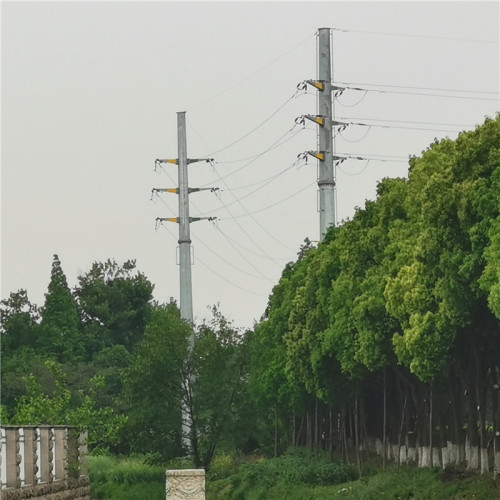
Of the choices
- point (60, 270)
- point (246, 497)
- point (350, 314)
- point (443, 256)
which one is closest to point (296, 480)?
point (246, 497)

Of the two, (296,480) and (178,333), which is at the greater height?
(178,333)

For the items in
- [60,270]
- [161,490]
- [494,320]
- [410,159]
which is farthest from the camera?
[60,270]

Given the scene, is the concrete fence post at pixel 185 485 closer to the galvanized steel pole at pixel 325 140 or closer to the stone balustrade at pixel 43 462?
the stone balustrade at pixel 43 462

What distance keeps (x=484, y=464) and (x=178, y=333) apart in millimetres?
21489

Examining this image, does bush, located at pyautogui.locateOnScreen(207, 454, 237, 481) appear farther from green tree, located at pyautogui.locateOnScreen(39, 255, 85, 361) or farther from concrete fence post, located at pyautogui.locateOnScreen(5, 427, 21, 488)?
green tree, located at pyautogui.locateOnScreen(39, 255, 85, 361)

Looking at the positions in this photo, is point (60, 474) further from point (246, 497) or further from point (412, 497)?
point (412, 497)

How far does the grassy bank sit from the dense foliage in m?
1.28

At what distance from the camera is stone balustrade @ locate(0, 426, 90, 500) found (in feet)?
135

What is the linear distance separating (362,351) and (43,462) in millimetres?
10192

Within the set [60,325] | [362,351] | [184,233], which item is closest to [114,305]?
[60,325]

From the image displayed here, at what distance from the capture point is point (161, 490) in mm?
63469

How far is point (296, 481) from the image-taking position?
5431 centimetres

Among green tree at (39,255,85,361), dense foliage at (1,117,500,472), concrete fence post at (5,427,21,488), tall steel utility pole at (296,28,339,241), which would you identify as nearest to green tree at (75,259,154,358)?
green tree at (39,255,85,361)

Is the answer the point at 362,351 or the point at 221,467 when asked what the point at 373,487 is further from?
the point at 221,467
